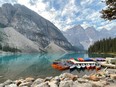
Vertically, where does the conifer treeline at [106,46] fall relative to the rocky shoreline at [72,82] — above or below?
above

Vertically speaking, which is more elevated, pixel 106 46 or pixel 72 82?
pixel 106 46

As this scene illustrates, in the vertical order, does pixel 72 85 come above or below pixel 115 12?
below

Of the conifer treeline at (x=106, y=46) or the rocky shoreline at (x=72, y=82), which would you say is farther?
the conifer treeline at (x=106, y=46)

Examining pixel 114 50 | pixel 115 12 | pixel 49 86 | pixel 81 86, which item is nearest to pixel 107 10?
pixel 115 12

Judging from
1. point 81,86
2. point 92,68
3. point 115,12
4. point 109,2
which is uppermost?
point 109,2

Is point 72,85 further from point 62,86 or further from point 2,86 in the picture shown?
point 2,86

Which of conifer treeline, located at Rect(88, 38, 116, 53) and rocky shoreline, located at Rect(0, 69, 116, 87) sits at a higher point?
conifer treeline, located at Rect(88, 38, 116, 53)

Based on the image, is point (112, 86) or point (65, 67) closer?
point (112, 86)

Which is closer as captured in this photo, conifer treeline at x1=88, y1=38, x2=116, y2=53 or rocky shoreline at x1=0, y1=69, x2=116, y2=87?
rocky shoreline at x1=0, y1=69, x2=116, y2=87

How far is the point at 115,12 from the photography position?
56.9 ft

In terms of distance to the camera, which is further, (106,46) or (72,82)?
(106,46)

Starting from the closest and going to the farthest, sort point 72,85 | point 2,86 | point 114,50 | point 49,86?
point 72,85 < point 49,86 < point 2,86 < point 114,50

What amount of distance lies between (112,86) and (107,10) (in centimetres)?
845

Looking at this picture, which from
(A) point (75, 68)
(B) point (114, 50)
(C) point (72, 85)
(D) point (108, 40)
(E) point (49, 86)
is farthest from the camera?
(D) point (108, 40)
